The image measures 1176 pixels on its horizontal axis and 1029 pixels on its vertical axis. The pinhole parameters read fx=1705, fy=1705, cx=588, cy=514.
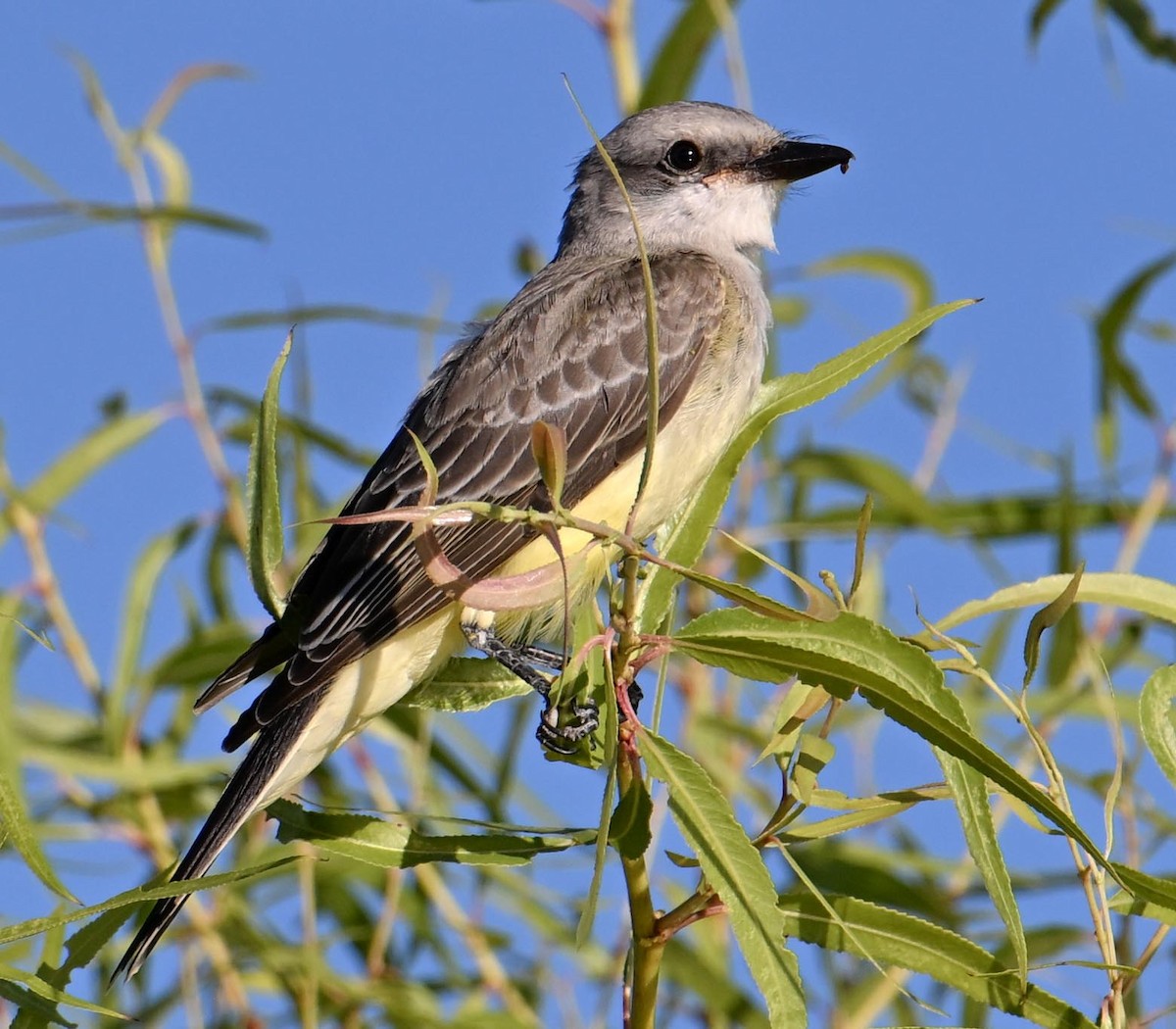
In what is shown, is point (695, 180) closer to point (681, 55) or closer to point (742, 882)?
point (681, 55)

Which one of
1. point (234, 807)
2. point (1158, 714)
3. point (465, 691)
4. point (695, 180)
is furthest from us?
point (695, 180)

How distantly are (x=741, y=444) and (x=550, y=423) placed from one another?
2.52ft

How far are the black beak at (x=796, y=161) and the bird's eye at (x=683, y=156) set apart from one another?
0.57 ft

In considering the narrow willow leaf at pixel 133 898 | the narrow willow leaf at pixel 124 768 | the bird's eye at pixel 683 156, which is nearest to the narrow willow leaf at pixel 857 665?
the narrow willow leaf at pixel 133 898

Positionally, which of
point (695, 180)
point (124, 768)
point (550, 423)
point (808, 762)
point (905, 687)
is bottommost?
point (124, 768)

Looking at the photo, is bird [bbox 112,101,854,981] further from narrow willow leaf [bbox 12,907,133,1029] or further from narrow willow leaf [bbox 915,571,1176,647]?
narrow willow leaf [bbox 915,571,1176,647]

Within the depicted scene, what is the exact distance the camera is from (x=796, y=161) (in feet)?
14.2

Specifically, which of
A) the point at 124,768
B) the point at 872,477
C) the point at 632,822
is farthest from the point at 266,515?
the point at 872,477

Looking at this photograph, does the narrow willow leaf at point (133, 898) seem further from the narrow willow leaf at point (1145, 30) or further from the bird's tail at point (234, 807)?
the narrow willow leaf at point (1145, 30)

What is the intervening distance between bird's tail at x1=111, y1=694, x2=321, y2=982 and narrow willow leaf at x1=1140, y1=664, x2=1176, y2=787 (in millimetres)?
1551

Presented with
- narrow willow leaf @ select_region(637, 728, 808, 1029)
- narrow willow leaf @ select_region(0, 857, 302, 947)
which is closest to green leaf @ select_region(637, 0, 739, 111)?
narrow willow leaf @ select_region(637, 728, 808, 1029)

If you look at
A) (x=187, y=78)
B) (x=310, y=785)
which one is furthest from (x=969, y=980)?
(x=187, y=78)

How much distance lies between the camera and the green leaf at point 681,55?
4070 millimetres

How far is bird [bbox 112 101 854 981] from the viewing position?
130 inches
